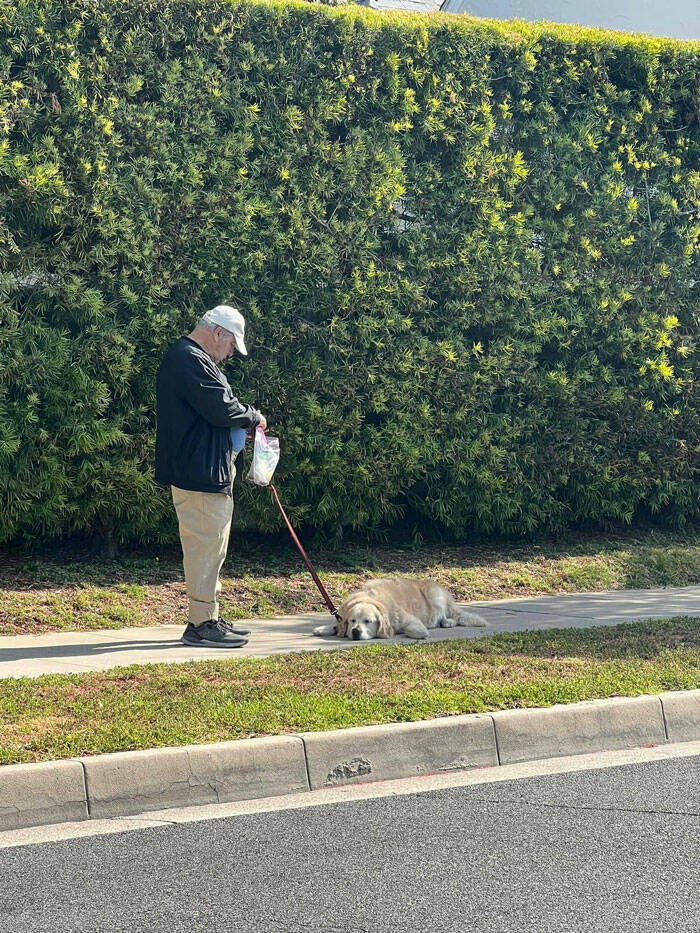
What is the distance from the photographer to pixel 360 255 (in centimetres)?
1066

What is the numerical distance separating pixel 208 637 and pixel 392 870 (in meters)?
3.82

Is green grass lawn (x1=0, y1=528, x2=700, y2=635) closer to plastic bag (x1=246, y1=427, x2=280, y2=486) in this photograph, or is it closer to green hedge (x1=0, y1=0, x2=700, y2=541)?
green hedge (x1=0, y1=0, x2=700, y2=541)

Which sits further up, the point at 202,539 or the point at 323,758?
the point at 202,539

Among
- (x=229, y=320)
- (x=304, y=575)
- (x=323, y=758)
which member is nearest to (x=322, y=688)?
(x=323, y=758)

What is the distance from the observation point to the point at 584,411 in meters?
12.1

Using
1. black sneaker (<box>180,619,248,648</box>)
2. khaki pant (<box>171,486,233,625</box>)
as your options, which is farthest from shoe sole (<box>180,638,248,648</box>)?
khaki pant (<box>171,486,233,625</box>)

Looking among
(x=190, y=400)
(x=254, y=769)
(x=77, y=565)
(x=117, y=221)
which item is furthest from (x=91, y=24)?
(x=254, y=769)

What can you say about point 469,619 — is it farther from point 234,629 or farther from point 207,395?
point 207,395

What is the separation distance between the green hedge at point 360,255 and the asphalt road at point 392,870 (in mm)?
5218

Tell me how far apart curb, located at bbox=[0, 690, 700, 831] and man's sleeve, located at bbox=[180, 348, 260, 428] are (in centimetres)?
276

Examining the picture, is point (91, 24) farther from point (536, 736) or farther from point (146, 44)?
point (536, 736)

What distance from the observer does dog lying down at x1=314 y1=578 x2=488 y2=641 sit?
834 centimetres

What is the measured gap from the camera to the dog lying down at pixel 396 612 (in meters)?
8.34

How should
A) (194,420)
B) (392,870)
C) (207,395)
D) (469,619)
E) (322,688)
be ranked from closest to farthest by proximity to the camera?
1. (392,870)
2. (322,688)
3. (207,395)
4. (194,420)
5. (469,619)
